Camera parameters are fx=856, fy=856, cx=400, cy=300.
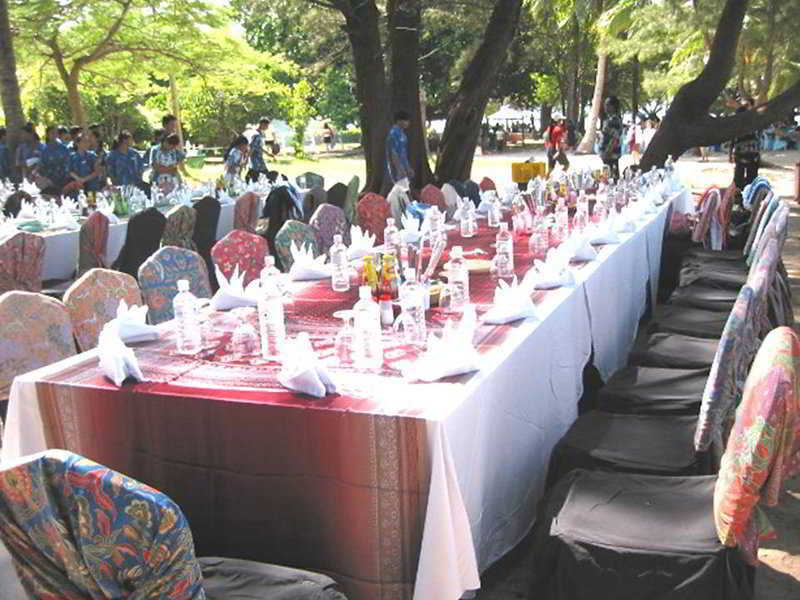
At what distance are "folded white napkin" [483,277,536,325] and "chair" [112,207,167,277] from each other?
342cm

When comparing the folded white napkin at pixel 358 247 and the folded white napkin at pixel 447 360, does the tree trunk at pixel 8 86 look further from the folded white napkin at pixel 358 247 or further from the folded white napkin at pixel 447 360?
the folded white napkin at pixel 447 360

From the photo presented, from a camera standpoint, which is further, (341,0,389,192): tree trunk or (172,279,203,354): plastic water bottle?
(341,0,389,192): tree trunk

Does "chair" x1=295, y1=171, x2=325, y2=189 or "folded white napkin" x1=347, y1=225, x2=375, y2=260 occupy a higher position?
"chair" x1=295, y1=171, x2=325, y2=189

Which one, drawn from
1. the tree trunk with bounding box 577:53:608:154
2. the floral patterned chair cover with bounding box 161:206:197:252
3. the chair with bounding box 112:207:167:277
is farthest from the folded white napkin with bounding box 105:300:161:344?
the tree trunk with bounding box 577:53:608:154

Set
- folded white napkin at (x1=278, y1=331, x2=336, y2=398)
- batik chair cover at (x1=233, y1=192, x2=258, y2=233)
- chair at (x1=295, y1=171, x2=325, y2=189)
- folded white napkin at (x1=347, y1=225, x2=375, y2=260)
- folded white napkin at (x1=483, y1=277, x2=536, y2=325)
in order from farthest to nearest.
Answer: chair at (x1=295, y1=171, x2=325, y2=189) → batik chair cover at (x1=233, y1=192, x2=258, y2=233) → folded white napkin at (x1=347, y1=225, x2=375, y2=260) → folded white napkin at (x1=483, y1=277, x2=536, y2=325) → folded white napkin at (x1=278, y1=331, x2=336, y2=398)

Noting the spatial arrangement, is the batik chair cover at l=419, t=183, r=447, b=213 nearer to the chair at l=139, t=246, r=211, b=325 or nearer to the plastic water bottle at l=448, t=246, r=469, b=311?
the chair at l=139, t=246, r=211, b=325

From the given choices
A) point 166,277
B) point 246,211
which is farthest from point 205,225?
point 166,277

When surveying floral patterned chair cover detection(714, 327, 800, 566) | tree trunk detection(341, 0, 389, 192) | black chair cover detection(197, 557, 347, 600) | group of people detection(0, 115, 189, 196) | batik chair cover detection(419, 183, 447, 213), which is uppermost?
tree trunk detection(341, 0, 389, 192)

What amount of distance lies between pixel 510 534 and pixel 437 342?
0.75 m

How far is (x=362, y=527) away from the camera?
2.44 m

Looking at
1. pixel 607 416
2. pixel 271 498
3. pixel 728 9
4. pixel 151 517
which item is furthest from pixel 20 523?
pixel 728 9

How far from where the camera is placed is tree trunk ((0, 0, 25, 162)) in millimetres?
12633

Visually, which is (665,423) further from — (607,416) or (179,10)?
(179,10)

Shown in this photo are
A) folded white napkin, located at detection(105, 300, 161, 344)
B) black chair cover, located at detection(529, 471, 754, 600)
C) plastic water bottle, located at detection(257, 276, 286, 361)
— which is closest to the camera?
black chair cover, located at detection(529, 471, 754, 600)
